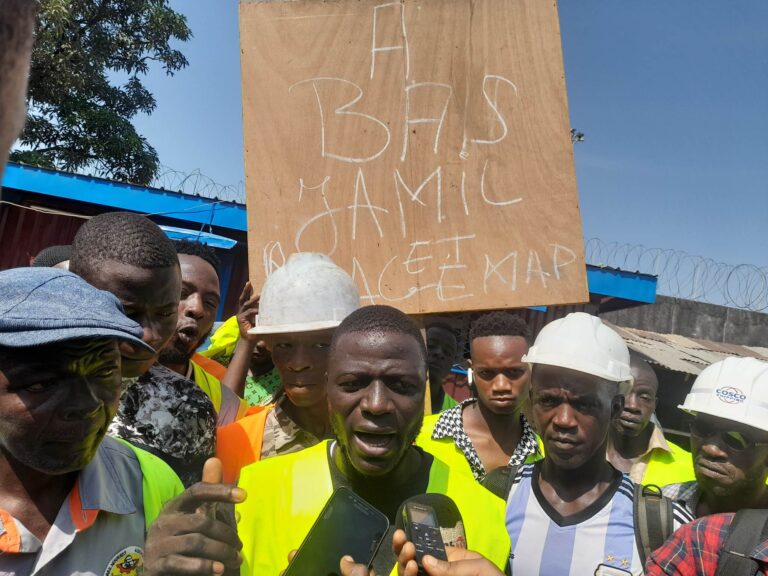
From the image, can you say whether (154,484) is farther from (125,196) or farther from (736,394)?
(125,196)

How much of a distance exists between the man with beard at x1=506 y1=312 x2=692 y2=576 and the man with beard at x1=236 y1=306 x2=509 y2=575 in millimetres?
520

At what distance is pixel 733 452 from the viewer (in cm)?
295

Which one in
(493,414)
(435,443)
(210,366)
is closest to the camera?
(435,443)

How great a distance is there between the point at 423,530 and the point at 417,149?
214 cm

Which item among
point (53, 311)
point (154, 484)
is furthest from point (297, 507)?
point (53, 311)

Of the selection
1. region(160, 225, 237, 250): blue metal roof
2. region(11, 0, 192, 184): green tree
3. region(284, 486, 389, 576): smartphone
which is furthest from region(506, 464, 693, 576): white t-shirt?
region(11, 0, 192, 184): green tree

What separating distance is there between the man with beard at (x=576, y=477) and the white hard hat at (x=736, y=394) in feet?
1.29

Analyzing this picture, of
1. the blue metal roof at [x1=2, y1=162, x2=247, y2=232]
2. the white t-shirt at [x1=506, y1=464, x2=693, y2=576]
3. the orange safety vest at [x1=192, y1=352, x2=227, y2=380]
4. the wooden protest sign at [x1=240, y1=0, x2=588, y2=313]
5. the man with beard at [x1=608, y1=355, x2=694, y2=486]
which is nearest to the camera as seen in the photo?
the white t-shirt at [x1=506, y1=464, x2=693, y2=576]

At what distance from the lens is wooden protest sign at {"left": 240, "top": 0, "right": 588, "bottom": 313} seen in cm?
325

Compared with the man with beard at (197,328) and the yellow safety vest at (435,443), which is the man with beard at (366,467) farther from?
the yellow safety vest at (435,443)

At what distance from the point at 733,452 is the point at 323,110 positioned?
221cm

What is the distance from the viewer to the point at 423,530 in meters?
1.53

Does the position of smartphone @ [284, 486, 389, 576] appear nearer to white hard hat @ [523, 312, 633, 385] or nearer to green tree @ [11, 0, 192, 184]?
white hard hat @ [523, 312, 633, 385]

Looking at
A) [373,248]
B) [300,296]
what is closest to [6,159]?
[300,296]
